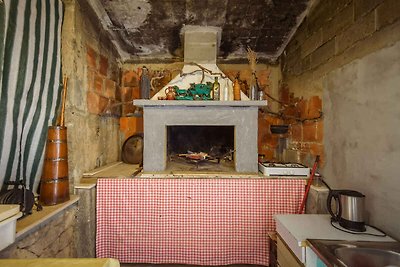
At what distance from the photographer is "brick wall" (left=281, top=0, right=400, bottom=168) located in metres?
1.36

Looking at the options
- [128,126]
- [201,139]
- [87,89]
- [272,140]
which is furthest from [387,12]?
[128,126]

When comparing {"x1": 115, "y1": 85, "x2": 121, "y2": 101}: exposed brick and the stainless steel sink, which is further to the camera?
{"x1": 115, "y1": 85, "x2": 121, "y2": 101}: exposed brick

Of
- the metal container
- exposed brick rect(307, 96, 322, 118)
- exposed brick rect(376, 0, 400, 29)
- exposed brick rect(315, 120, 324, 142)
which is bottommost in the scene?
the metal container

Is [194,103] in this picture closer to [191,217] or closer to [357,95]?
[191,217]

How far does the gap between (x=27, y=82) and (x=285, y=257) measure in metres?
A: 2.18

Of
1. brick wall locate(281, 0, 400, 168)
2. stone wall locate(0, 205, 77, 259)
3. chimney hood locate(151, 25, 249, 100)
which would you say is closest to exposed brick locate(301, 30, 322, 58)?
brick wall locate(281, 0, 400, 168)

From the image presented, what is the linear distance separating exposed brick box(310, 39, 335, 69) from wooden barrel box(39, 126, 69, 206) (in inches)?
91.4

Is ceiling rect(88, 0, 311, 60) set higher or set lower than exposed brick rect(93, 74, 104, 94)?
higher

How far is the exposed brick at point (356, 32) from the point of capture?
1431mm

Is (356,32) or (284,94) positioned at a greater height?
(356,32)

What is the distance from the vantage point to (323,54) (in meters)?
1.99

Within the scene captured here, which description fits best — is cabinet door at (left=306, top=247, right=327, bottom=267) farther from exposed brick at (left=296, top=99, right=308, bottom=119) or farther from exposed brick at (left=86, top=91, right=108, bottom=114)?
exposed brick at (left=86, top=91, right=108, bottom=114)

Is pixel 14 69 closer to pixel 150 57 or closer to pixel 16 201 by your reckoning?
pixel 16 201

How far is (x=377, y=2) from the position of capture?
4.52 ft
